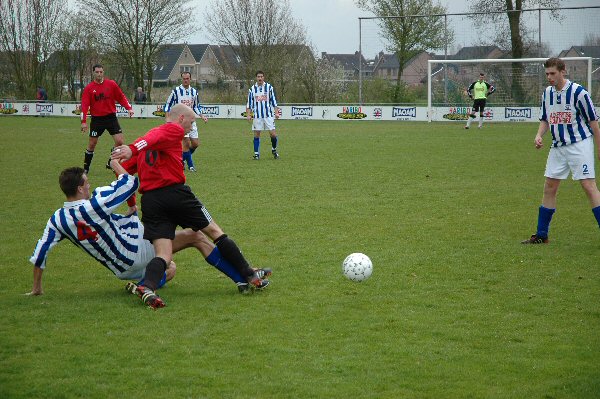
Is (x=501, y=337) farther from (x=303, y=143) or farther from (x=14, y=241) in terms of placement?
(x=303, y=143)

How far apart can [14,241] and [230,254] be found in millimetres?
3416

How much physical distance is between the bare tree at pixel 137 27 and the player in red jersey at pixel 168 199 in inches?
→ 1543

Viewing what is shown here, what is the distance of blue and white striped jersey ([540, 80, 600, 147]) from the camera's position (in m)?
7.65

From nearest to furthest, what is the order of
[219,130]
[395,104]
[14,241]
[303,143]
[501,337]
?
[501,337]
[14,241]
[303,143]
[219,130]
[395,104]

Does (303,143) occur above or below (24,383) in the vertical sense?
above

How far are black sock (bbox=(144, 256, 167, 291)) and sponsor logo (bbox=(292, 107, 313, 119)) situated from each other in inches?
1154

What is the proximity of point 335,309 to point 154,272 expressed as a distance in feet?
4.66

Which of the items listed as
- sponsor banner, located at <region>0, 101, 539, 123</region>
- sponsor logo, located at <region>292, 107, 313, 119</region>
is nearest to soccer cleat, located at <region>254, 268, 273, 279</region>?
sponsor banner, located at <region>0, 101, 539, 123</region>

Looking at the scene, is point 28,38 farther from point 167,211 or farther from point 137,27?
point 167,211

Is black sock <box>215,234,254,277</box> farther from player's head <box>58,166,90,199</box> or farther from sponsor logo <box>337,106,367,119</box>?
sponsor logo <box>337,106,367,119</box>

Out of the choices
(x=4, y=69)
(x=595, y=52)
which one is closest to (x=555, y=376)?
(x=595, y=52)

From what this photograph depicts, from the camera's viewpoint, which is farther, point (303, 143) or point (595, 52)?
point (595, 52)

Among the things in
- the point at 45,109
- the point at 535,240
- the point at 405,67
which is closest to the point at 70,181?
the point at 535,240

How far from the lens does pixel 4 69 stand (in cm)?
4519
